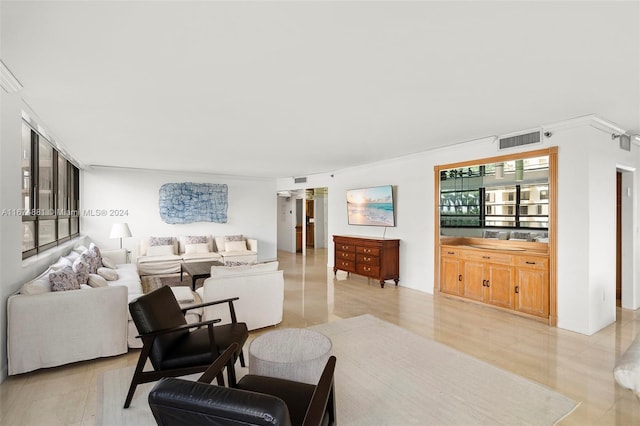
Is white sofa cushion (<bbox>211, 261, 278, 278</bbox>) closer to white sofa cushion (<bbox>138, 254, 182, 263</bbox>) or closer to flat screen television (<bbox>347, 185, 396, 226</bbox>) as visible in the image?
flat screen television (<bbox>347, 185, 396, 226</bbox>)

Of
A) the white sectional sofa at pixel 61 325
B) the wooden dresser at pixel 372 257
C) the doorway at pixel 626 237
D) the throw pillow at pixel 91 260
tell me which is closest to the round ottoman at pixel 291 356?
the white sectional sofa at pixel 61 325

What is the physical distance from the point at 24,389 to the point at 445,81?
426 cm

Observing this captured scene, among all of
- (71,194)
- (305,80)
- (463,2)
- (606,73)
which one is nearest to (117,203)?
(71,194)

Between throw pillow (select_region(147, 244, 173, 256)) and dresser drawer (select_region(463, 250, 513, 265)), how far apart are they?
20.8 ft

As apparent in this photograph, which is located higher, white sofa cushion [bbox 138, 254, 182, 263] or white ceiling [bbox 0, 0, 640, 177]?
white ceiling [bbox 0, 0, 640, 177]

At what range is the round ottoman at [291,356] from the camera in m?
2.18

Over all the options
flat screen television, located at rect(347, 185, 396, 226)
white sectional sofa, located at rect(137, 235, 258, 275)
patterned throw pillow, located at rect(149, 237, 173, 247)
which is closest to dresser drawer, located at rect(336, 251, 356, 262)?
flat screen television, located at rect(347, 185, 396, 226)

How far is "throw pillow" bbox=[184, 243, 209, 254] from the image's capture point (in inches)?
310

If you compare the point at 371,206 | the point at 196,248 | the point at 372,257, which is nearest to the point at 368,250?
the point at 372,257

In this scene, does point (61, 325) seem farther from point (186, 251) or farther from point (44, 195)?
point (186, 251)

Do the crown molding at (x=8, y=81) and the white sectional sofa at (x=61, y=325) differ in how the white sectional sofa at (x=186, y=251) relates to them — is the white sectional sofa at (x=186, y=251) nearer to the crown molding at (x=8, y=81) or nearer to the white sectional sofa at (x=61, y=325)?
the white sectional sofa at (x=61, y=325)

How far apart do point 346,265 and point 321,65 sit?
197 inches

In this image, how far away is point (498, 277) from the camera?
15.3ft

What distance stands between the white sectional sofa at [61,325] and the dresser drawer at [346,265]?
4318mm
